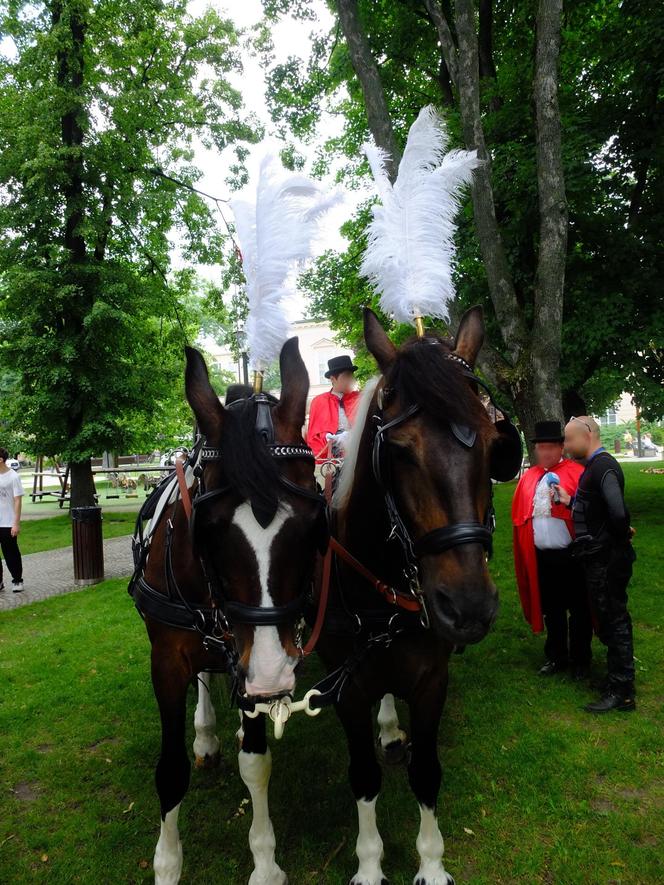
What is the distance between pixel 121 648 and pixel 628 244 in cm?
1103

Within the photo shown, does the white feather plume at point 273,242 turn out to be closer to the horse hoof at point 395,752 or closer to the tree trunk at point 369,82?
the horse hoof at point 395,752

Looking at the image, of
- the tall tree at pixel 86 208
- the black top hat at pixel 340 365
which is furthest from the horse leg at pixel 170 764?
the tall tree at pixel 86 208

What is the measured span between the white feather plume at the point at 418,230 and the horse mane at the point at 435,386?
0.65m

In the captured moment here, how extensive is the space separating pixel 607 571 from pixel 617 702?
108 cm

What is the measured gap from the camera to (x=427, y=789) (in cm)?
284

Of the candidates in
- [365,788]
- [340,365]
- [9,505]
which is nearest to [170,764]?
[365,788]

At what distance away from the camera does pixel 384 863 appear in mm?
3037

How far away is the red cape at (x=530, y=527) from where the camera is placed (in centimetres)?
508

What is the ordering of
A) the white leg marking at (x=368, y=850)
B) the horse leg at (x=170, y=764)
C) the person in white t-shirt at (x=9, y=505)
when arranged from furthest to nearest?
the person in white t-shirt at (x=9, y=505) < the white leg marking at (x=368, y=850) < the horse leg at (x=170, y=764)

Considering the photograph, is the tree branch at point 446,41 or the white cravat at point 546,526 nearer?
the white cravat at point 546,526

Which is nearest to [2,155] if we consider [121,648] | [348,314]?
[348,314]

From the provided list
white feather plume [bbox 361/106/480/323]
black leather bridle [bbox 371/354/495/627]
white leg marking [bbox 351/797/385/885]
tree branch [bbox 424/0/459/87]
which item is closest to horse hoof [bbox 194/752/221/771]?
white leg marking [bbox 351/797/385/885]

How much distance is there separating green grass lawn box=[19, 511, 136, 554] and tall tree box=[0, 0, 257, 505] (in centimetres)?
121

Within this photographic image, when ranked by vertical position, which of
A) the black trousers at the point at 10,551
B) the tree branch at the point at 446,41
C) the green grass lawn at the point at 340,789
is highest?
the tree branch at the point at 446,41
